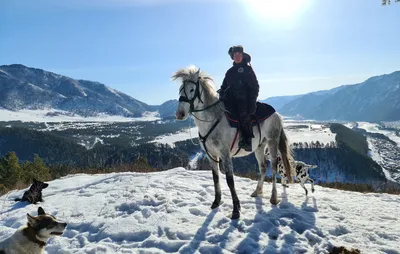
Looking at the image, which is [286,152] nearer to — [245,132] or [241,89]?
[245,132]

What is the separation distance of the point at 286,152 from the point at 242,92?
3.93 metres

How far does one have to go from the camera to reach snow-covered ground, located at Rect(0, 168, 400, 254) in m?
7.59

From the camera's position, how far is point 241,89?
32.5ft

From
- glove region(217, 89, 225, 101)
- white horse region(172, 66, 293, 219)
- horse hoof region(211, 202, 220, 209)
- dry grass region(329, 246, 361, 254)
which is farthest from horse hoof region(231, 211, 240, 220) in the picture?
glove region(217, 89, 225, 101)

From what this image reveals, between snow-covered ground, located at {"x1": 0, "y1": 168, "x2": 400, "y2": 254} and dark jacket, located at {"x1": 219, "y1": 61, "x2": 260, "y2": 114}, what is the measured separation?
11.5 ft

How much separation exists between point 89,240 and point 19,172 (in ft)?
144

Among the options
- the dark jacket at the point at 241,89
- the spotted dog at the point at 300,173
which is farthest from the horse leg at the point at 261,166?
the dark jacket at the point at 241,89

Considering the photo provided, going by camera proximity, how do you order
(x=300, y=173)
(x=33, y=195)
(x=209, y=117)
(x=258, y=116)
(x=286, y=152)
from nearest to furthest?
(x=209, y=117), (x=258, y=116), (x=33, y=195), (x=286, y=152), (x=300, y=173)

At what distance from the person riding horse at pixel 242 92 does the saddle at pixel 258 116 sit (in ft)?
0.48

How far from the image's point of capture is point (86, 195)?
39.6ft

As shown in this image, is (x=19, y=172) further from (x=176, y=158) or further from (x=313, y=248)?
(x=176, y=158)

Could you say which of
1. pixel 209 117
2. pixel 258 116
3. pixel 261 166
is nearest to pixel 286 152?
pixel 261 166

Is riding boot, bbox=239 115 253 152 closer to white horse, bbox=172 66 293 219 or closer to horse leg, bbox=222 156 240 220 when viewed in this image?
white horse, bbox=172 66 293 219

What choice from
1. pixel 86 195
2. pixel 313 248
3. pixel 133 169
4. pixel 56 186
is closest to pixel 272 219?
pixel 313 248
